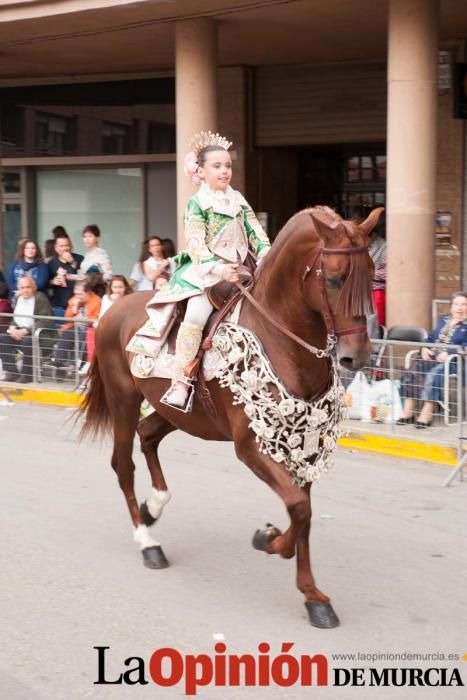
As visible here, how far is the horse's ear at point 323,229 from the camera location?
5094mm

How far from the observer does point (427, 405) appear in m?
9.31

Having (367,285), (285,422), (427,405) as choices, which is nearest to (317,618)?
(285,422)

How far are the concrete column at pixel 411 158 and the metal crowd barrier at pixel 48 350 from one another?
3513mm

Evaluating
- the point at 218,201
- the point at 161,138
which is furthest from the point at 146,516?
the point at 161,138

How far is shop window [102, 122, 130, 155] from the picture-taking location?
18.9 meters

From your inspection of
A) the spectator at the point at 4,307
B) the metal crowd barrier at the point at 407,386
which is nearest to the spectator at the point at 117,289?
the spectator at the point at 4,307

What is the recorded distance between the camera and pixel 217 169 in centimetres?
608

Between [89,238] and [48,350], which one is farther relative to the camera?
[89,238]

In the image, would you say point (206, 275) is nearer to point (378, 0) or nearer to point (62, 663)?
point (62, 663)

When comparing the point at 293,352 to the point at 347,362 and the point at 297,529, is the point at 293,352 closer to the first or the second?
the point at 347,362

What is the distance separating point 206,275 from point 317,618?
1.96m

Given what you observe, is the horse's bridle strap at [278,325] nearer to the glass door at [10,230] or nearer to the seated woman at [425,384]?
the seated woman at [425,384]

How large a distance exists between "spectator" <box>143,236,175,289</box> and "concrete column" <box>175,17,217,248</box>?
141 centimetres

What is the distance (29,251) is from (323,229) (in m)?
9.22
